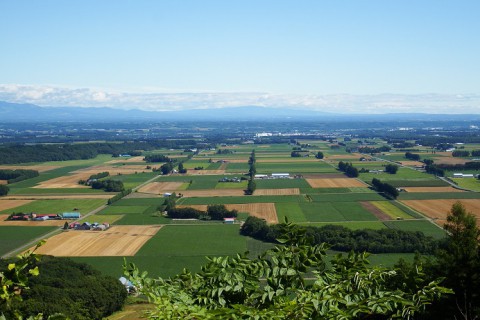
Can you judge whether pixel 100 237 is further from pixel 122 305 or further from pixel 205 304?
pixel 205 304

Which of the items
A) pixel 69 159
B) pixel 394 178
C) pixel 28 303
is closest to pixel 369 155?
pixel 394 178

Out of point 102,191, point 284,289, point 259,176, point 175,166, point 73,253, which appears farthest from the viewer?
point 175,166

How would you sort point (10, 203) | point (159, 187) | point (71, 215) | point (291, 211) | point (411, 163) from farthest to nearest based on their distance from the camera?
point (411, 163) < point (159, 187) < point (10, 203) < point (291, 211) < point (71, 215)

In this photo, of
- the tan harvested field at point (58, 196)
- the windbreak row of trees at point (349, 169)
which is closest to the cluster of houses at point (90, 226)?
the tan harvested field at point (58, 196)

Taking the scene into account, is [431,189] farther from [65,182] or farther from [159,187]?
[65,182]

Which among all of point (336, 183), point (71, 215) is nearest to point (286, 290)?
point (71, 215)

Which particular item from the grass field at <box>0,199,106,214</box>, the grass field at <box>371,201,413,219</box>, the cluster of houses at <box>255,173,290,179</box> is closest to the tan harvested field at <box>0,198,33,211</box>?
the grass field at <box>0,199,106,214</box>

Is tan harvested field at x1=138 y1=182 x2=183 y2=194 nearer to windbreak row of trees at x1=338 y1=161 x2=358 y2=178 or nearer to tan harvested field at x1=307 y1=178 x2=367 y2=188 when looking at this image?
tan harvested field at x1=307 y1=178 x2=367 y2=188
